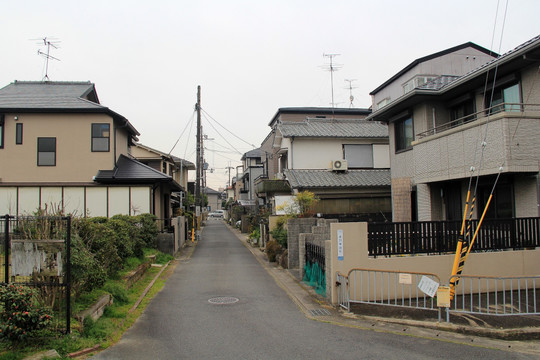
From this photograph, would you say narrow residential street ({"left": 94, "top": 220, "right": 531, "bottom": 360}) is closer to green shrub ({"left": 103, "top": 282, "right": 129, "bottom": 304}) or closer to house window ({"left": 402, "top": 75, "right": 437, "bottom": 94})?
green shrub ({"left": 103, "top": 282, "right": 129, "bottom": 304})

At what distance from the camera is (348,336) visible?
689 centimetres

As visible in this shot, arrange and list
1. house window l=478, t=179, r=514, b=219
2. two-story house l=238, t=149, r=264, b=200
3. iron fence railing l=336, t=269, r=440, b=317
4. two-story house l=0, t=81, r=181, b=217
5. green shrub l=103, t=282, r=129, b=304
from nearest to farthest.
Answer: iron fence railing l=336, t=269, r=440, b=317 < green shrub l=103, t=282, r=129, b=304 < house window l=478, t=179, r=514, b=219 < two-story house l=0, t=81, r=181, b=217 < two-story house l=238, t=149, r=264, b=200

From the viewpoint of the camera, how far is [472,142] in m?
11.9

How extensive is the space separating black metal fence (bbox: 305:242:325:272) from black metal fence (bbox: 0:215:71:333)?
6.08m

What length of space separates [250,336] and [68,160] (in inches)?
642

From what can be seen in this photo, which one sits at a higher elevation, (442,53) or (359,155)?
(442,53)

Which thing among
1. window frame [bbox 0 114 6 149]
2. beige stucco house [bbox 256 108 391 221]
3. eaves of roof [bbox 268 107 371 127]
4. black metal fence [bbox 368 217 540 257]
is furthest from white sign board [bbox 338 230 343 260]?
eaves of roof [bbox 268 107 371 127]

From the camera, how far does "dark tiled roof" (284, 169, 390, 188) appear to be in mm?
23234

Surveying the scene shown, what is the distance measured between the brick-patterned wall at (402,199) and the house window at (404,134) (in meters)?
1.43

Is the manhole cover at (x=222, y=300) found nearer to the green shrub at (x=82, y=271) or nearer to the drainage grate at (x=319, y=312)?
the drainage grate at (x=319, y=312)

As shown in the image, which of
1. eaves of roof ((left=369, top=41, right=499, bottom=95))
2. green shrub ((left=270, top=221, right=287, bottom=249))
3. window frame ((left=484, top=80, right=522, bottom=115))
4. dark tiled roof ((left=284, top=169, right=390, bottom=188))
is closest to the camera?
window frame ((left=484, top=80, right=522, bottom=115))

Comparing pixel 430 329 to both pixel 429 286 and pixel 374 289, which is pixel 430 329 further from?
pixel 374 289

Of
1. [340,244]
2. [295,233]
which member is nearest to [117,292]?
[340,244]

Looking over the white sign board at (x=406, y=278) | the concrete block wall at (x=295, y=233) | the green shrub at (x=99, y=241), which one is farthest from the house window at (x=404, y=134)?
the green shrub at (x=99, y=241)
